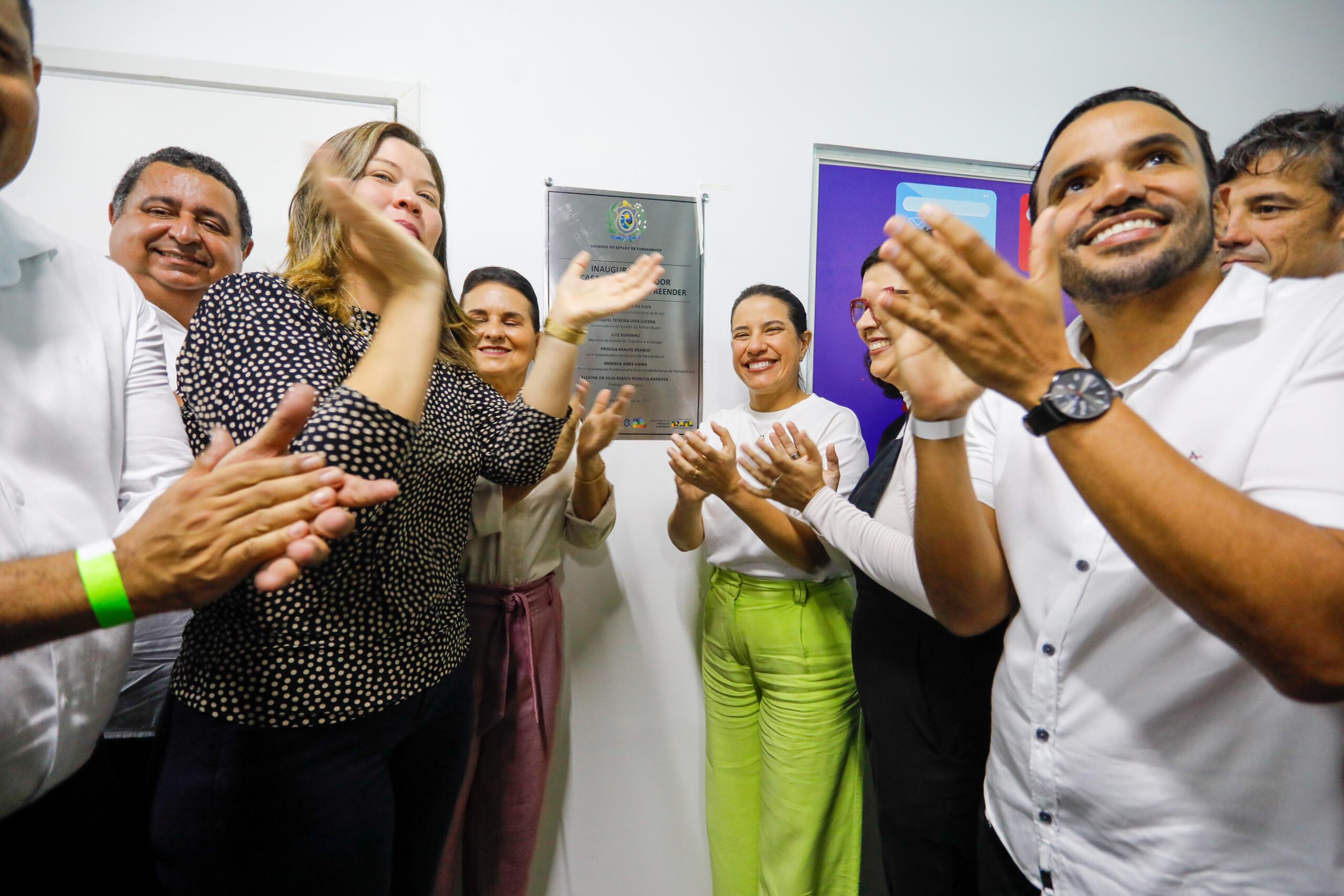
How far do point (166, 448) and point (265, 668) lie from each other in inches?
15.1

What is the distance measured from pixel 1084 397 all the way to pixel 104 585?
3.32ft

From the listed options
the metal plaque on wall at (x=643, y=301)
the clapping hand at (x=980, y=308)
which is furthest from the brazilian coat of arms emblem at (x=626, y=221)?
the clapping hand at (x=980, y=308)

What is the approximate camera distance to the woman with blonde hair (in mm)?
755

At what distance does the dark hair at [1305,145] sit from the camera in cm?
131

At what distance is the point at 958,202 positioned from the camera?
2029mm

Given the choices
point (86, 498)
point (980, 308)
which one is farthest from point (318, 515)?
point (980, 308)

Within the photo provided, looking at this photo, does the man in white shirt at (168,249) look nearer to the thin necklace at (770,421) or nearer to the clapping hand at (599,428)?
the clapping hand at (599,428)

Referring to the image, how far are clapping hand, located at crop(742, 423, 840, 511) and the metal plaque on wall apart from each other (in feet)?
1.68

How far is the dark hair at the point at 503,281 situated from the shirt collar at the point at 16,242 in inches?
36.0

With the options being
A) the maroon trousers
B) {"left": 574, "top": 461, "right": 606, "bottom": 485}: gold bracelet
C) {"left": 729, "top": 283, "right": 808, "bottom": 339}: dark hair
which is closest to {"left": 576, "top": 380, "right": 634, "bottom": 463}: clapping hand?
{"left": 574, "top": 461, "right": 606, "bottom": 485}: gold bracelet

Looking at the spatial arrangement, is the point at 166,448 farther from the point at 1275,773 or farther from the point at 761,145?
the point at 761,145

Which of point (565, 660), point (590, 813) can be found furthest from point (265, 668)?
point (590, 813)

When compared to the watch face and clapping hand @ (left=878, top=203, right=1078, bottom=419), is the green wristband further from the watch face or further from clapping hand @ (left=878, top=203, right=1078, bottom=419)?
the watch face

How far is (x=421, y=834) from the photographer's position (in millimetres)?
995
